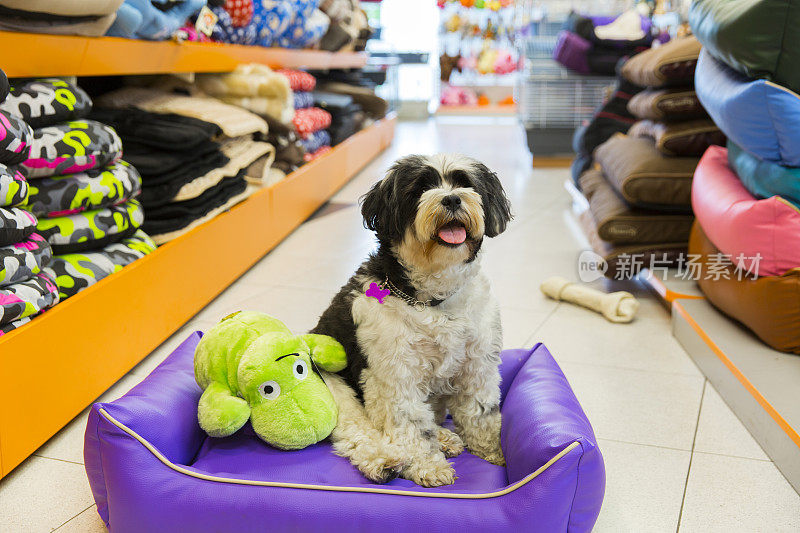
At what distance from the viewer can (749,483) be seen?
5.81 feet

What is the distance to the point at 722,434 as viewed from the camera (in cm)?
200

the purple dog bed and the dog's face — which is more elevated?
the dog's face

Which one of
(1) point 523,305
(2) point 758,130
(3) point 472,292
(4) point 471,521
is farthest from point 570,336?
(4) point 471,521

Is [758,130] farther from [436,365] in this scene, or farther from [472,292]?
[436,365]

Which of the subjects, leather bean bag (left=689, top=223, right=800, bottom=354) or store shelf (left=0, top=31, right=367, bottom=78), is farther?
leather bean bag (left=689, top=223, right=800, bottom=354)

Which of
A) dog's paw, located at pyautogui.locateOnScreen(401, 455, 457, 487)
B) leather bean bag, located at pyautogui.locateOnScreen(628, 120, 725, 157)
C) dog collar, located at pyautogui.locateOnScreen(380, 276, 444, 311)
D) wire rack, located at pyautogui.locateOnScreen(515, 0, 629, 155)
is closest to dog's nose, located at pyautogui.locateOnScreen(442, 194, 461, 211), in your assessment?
dog collar, located at pyautogui.locateOnScreen(380, 276, 444, 311)

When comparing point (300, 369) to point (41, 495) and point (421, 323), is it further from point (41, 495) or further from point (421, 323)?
point (41, 495)

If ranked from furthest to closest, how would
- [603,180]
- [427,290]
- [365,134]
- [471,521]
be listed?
[365,134], [603,180], [427,290], [471,521]

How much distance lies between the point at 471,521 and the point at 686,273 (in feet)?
6.12

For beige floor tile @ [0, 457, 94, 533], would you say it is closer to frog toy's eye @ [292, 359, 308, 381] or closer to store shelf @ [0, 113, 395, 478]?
store shelf @ [0, 113, 395, 478]

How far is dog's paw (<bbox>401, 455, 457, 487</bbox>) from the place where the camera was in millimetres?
1569

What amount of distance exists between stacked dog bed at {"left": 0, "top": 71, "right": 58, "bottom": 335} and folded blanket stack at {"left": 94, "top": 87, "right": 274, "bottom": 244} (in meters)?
0.78

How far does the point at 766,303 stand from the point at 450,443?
1.08 metres

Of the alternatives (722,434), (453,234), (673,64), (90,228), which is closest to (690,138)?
(673,64)
